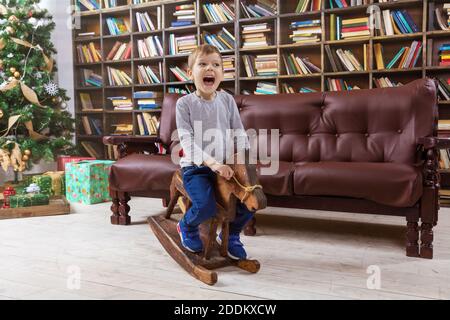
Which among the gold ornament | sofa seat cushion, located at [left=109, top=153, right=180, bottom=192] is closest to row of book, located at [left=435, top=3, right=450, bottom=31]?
sofa seat cushion, located at [left=109, top=153, right=180, bottom=192]

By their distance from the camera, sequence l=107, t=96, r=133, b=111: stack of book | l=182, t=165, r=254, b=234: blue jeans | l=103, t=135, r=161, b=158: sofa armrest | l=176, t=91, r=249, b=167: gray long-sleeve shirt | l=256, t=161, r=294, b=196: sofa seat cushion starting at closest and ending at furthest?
l=182, t=165, r=254, b=234: blue jeans, l=176, t=91, r=249, b=167: gray long-sleeve shirt, l=256, t=161, r=294, b=196: sofa seat cushion, l=103, t=135, r=161, b=158: sofa armrest, l=107, t=96, r=133, b=111: stack of book

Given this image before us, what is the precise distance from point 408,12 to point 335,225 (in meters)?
2.01

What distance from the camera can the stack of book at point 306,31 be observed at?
353cm

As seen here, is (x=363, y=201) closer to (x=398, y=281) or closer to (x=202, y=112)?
(x=398, y=281)

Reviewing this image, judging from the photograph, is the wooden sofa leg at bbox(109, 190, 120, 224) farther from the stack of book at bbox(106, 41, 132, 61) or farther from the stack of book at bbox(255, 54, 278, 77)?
the stack of book at bbox(106, 41, 132, 61)

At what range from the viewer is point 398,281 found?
1.54 m

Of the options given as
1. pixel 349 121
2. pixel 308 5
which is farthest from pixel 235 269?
pixel 308 5

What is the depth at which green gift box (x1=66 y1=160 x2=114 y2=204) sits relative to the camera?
3.13m

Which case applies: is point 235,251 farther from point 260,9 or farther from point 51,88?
point 51,88

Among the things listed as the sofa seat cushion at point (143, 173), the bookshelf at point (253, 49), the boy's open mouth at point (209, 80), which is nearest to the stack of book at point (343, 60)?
the bookshelf at point (253, 49)

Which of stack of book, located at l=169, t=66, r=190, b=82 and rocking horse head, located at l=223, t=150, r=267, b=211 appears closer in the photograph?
rocking horse head, located at l=223, t=150, r=267, b=211

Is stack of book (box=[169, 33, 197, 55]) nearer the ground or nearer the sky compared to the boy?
nearer the sky

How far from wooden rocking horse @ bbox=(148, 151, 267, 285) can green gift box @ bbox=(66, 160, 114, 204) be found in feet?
4.56
